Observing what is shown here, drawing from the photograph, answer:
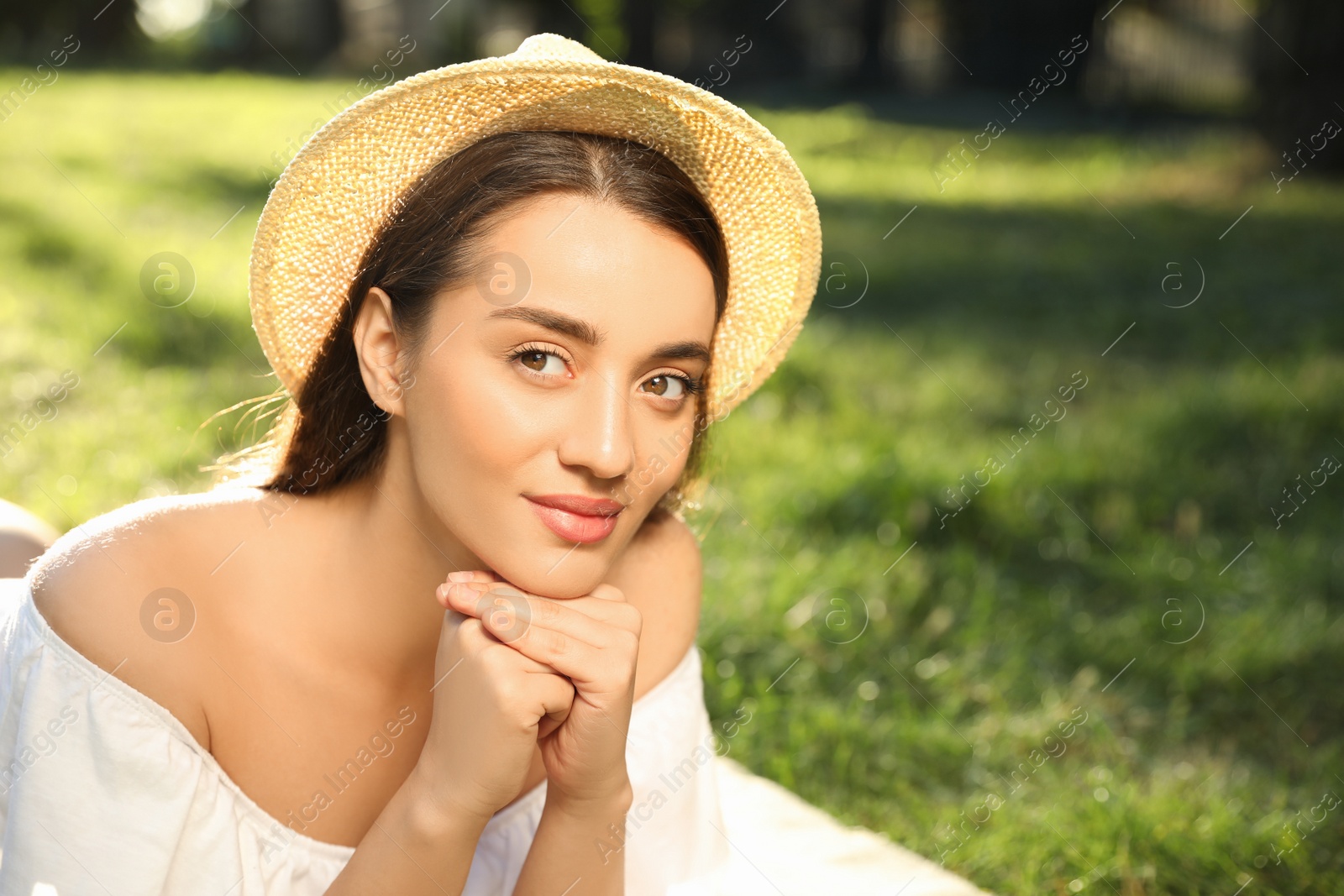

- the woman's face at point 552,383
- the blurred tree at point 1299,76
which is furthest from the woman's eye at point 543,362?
the blurred tree at point 1299,76

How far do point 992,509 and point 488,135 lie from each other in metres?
3.16

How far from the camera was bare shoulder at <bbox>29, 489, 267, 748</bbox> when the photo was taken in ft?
6.43

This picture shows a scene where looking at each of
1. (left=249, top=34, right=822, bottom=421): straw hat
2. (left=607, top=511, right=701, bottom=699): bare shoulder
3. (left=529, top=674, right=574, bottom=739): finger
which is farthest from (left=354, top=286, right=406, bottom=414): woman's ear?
(left=607, top=511, right=701, bottom=699): bare shoulder

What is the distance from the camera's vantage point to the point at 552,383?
1.89 m

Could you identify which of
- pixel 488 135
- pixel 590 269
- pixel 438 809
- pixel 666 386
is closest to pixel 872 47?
pixel 488 135

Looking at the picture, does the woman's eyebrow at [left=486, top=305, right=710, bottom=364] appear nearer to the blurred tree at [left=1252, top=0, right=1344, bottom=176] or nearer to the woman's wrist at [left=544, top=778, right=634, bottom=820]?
the woman's wrist at [left=544, top=778, right=634, bottom=820]

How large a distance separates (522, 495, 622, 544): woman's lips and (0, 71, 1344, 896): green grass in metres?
1.68

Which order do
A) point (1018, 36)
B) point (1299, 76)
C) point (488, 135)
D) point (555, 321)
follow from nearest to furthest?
point (555, 321), point (488, 135), point (1299, 76), point (1018, 36)

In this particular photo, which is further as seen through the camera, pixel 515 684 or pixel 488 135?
pixel 488 135

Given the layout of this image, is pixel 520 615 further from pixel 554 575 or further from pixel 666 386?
pixel 666 386

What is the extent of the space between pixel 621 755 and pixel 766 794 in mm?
1327

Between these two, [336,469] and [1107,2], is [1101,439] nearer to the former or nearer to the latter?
[336,469]

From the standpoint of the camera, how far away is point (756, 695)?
3678 millimetres

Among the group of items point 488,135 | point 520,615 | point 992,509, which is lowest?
point 992,509
